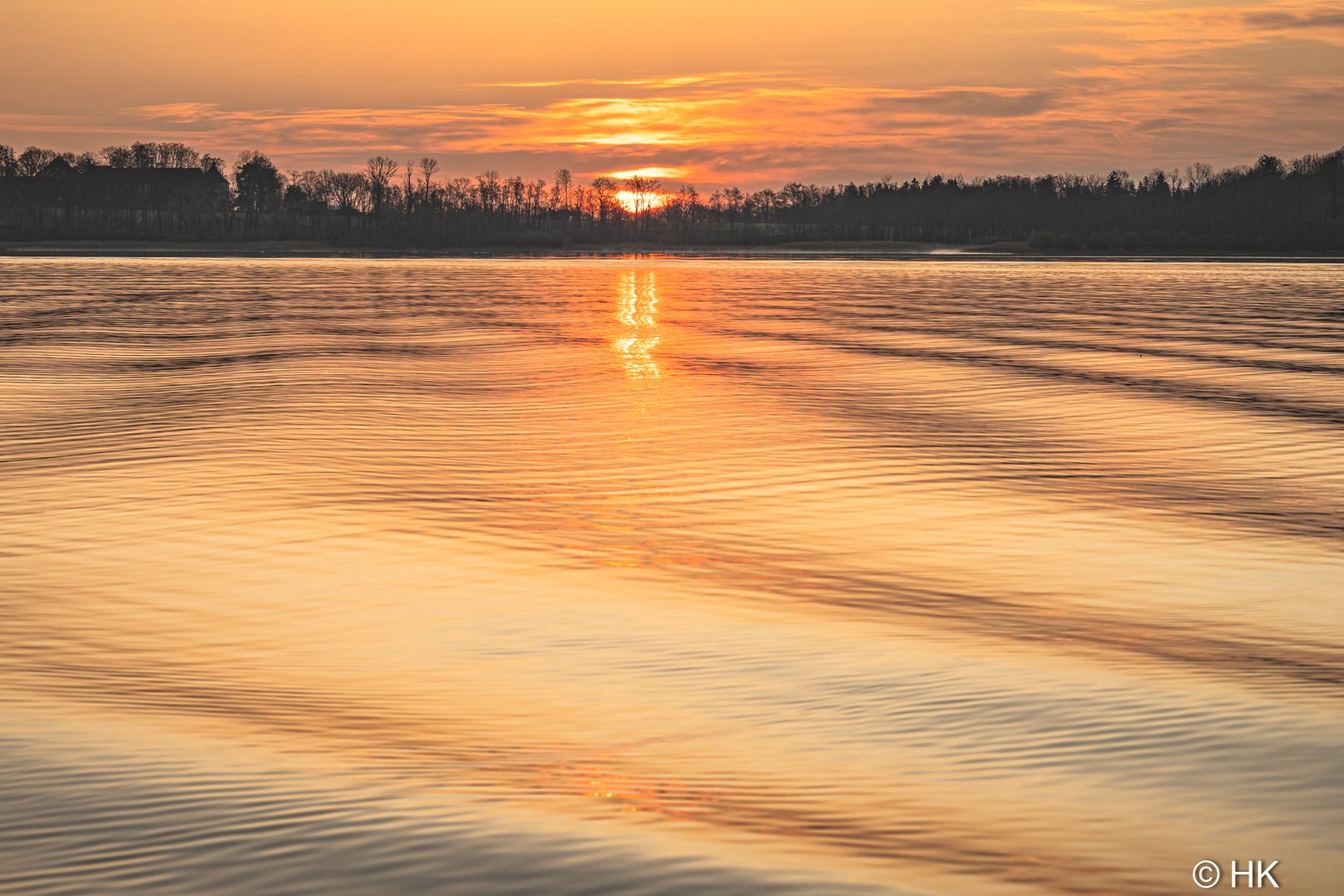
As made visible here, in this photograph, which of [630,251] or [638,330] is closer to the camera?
[638,330]

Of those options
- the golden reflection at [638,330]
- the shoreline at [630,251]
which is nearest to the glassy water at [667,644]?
the golden reflection at [638,330]

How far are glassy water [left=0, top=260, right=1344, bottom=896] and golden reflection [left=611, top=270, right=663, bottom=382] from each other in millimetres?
5106

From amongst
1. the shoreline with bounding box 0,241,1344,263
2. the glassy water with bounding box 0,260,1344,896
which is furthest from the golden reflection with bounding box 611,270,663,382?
the shoreline with bounding box 0,241,1344,263

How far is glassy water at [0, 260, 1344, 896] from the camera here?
5141 millimetres

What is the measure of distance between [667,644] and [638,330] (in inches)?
Result: 1086

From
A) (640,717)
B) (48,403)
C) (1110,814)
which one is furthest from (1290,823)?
(48,403)

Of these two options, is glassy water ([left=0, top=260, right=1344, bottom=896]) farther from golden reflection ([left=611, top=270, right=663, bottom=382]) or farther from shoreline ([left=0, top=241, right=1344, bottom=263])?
shoreline ([left=0, top=241, right=1344, bottom=263])

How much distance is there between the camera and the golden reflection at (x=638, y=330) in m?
24.8

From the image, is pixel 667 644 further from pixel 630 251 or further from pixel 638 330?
pixel 630 251

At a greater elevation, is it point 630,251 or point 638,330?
point 630,251

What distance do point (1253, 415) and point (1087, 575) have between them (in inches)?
405

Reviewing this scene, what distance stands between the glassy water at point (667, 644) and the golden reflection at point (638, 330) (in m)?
5.11

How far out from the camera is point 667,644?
305 inches

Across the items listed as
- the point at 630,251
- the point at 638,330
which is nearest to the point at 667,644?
the point at 638,330
